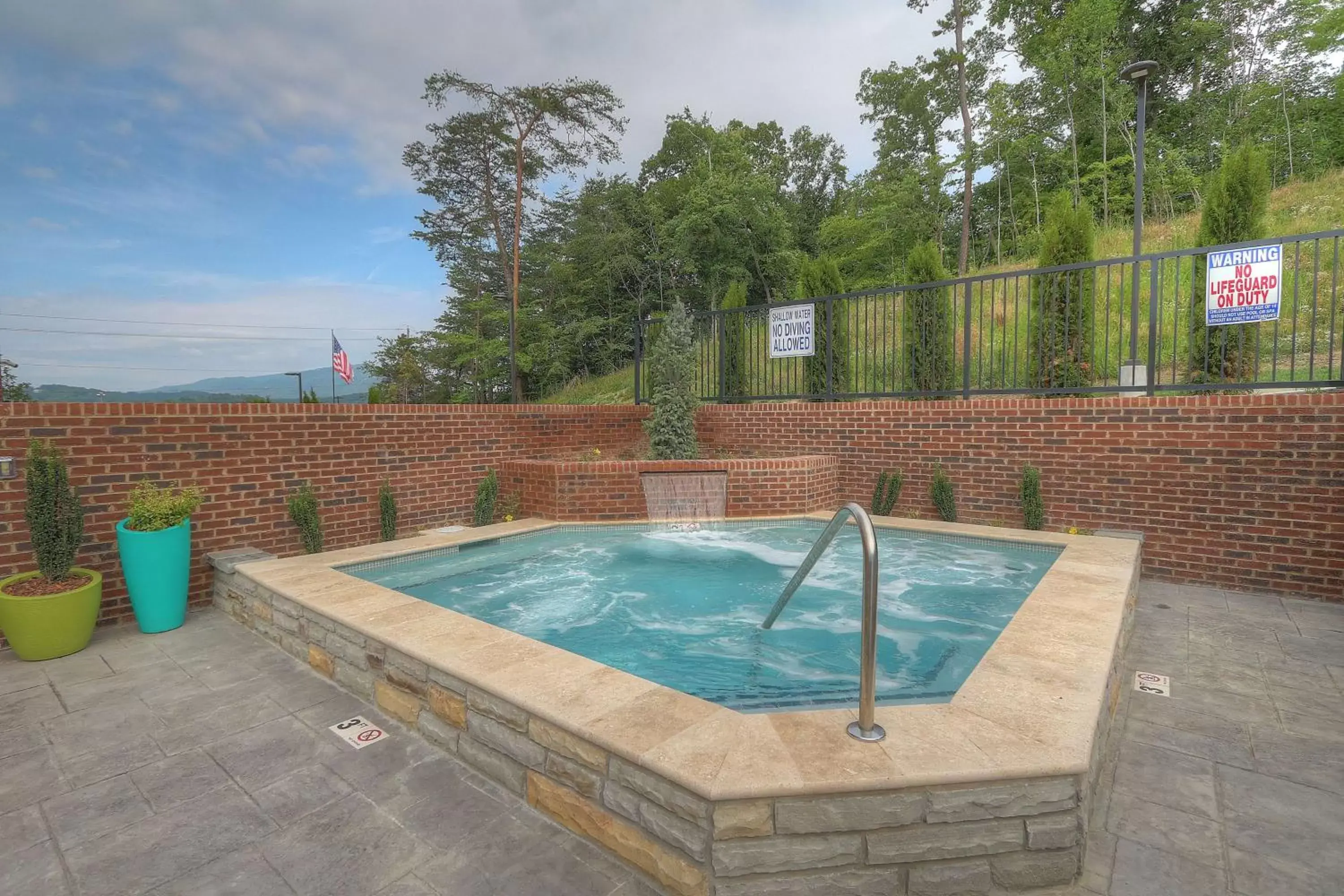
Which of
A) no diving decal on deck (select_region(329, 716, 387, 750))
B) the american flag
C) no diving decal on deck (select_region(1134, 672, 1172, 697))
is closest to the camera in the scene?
no diving decal on deck (select_region(329, 716, 387, 750))

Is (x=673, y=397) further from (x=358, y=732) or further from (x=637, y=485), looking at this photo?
(x=358, y=732)

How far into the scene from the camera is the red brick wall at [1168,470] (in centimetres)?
396

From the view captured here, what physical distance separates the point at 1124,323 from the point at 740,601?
10232mm

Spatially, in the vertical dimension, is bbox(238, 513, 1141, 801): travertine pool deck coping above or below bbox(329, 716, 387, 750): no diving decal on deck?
above

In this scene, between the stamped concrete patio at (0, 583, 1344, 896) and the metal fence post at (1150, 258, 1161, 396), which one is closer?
the stamped concrete patio at (0, 583, 1344, 896)

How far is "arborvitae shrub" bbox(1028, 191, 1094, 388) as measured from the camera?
5781 mm

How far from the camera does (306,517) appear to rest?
4.45 metres

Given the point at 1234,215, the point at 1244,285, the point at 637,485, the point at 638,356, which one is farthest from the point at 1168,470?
the point at 638,356

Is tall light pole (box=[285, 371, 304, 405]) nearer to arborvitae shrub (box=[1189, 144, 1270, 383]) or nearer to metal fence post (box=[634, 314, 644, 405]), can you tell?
metal fence post (box=[634, 314, 644, 405])

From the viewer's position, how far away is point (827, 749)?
160 centimetres

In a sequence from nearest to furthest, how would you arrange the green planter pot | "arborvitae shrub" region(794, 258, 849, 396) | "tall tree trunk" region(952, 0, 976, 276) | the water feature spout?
the green planter pot
the water feature spout
"arborvitae shrub" region(794, 258, 849, 396)
"tall tree trunk" region(952, 0, 976, 276)

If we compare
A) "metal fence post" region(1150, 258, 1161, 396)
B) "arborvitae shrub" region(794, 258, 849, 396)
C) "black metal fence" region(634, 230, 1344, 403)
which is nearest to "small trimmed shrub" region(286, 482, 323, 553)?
"black metal fence" region(634, 230, 1344, 403)

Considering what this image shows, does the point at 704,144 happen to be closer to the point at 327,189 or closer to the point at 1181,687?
the point at 327,189

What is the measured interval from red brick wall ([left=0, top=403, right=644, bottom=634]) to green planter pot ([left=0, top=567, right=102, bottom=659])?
448mm
